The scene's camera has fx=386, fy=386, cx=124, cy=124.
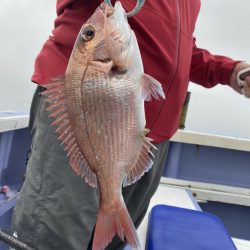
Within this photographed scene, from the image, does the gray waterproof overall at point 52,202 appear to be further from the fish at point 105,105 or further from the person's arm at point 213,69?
the person's arm at point 213,69

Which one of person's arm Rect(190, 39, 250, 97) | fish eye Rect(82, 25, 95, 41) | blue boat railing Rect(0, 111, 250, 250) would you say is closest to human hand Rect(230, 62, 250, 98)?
person's arm Rect(190, 39, 250, 97)

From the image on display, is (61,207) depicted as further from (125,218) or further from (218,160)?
(218,160)

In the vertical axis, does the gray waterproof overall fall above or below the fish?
below

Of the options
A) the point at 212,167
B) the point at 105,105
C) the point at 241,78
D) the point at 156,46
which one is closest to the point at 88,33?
the point at 105,105

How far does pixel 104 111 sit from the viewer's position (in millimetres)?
1108

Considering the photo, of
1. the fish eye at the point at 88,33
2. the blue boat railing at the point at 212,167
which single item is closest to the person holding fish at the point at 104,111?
the fish eye at the point at 88,33

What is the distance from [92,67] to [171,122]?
733mm

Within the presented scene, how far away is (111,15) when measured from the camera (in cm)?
110

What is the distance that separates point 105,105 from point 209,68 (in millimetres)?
1251

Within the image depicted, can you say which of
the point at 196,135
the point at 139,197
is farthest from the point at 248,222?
the point at 139,197

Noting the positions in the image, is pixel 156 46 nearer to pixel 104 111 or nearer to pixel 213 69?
pixel 104 111

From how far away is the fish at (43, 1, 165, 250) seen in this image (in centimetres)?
109

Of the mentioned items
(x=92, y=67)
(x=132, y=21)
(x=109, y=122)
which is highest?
(x=132, y=21)

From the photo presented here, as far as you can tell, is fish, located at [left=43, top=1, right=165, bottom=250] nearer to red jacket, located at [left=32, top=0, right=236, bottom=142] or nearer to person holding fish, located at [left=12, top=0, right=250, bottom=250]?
person holding fish, located at [left=12, top=0, right=250, bottom=250]
